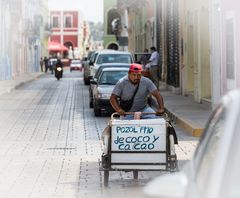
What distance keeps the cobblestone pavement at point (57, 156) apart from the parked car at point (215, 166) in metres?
5.03

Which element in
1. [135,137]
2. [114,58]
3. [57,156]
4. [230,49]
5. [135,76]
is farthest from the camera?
[114,58]

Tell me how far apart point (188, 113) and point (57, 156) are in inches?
298

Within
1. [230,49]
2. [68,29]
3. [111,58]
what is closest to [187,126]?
[230,49]

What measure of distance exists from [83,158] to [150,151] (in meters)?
3.37

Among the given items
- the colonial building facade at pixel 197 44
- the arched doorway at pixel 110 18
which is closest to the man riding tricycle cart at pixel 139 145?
the colonial building facade at pixel 197 44

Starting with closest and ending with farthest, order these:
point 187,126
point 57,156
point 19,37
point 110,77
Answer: point 57,156 → point 187,126 → point 110,77 → point 19,37

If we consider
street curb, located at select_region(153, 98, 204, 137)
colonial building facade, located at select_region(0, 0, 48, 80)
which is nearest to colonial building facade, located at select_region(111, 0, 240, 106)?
street curb, located at select_region(153, 98, 204, 137)

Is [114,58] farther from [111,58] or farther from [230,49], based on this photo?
[230,49]

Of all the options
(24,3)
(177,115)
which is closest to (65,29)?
(24,3)

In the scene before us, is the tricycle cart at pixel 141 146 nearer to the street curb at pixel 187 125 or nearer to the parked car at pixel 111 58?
the street curb at pixel 187 125

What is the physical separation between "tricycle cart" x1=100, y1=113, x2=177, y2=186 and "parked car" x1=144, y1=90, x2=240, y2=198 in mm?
4809

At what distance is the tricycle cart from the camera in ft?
31.6

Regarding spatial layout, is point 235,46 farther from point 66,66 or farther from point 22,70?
point 66,66

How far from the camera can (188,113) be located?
20.2 metres
